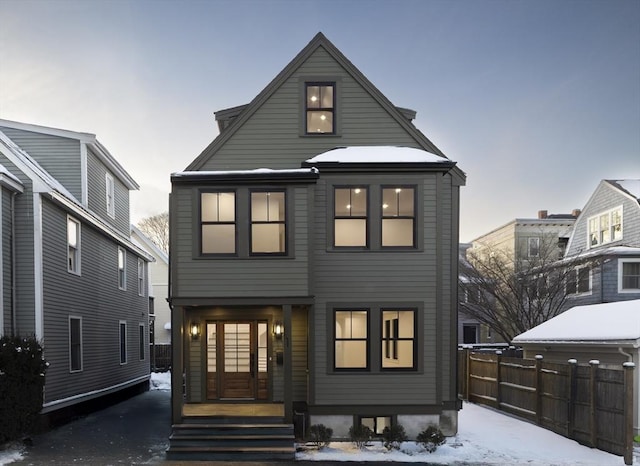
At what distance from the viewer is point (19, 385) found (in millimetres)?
9750

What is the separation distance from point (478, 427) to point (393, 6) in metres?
24.6

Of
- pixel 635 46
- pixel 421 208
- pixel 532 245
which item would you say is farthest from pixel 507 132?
pixel 421 208

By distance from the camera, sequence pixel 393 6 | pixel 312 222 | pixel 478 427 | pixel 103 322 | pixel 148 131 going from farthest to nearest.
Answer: pixel 148 131, pixel 393 6, pixel 103 322, pixel 478 427, pixel 312 222

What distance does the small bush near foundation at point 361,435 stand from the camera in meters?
9.95

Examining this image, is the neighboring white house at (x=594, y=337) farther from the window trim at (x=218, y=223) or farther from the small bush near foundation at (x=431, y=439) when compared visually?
the window trim at (x=218, y=223)

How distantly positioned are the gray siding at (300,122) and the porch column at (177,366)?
14.3ft

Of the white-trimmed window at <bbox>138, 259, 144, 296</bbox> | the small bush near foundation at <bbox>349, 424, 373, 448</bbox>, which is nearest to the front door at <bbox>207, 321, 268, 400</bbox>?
the small bush near foundation at <bbox>349, 424, 373, 448</bbox>

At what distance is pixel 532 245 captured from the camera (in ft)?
102

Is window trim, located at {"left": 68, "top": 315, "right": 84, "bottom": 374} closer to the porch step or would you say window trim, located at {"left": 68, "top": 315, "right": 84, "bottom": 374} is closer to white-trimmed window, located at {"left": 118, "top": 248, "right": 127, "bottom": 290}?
white-trimmed window, located at {"left": 118, "top": 248, "right": 127, "bottom": 290}

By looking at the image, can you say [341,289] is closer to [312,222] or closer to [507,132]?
[312,222]

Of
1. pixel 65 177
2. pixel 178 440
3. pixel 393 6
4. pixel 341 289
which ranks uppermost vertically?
pixel 393 6

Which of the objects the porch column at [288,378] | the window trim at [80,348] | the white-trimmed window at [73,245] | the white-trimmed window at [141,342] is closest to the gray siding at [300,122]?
the porch column at [288,378]

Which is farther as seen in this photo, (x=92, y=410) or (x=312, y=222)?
(x=92, y=410)

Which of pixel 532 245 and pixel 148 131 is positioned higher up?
pixel 148 131
